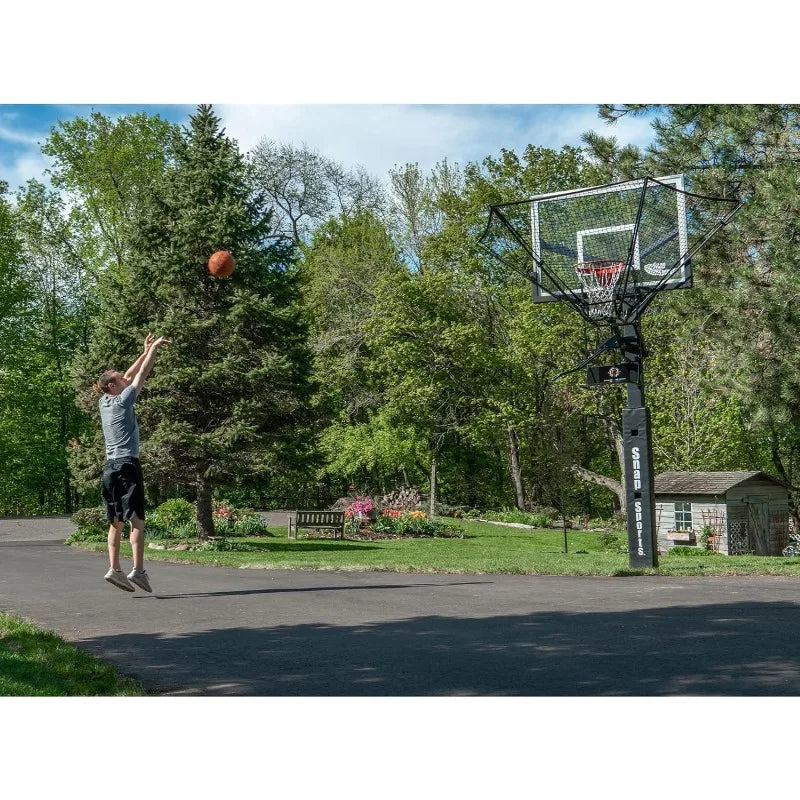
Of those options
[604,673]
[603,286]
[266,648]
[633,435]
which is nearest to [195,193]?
[603,286]

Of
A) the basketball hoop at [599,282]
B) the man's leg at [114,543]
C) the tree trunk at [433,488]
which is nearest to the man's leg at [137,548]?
the man's leg at [114,543]

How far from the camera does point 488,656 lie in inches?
281

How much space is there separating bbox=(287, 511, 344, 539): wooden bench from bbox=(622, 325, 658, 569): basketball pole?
44.0ft

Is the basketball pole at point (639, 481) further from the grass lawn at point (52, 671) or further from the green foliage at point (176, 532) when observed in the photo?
the green foliage at point (176, 532)

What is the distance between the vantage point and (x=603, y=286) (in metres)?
16.5

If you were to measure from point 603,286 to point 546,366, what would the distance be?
20561 mm

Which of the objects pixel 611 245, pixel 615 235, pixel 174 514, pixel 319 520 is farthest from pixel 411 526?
pixel 615 235

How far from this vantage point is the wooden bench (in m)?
26.7

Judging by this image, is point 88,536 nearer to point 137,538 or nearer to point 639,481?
point 137,538

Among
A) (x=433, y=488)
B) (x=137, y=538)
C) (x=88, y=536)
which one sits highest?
(x=137, y=538)

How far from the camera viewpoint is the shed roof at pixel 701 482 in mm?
30312

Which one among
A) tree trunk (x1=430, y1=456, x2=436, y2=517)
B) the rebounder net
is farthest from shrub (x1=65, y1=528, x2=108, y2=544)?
tree trunk (x1=430, y1=456, x2=436, y2=517)

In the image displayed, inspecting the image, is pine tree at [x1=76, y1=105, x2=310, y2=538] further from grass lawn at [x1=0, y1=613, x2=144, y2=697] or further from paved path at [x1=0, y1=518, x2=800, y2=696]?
grass lawn at [x1=0, y1=613, x2=144, y2=697]

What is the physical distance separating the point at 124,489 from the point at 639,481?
28.5 ft
